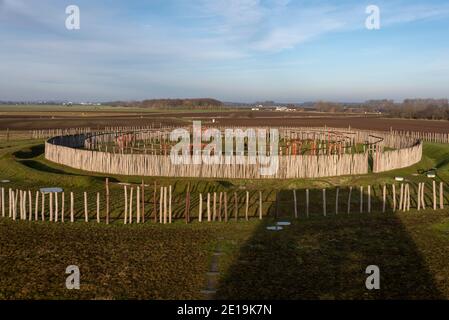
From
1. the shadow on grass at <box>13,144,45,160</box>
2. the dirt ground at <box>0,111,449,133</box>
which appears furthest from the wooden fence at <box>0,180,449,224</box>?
the dirt ground at <box>0,111,449,133</box>

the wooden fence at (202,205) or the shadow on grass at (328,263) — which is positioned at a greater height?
the wooden fence at (202,205)

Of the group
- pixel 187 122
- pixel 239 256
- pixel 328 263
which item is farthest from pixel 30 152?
pixel 187 122

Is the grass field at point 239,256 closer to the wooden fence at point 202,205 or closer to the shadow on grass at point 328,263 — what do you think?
the shadow on grass at point 328,263

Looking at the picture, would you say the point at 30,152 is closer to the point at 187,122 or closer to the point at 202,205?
the point at 202,205

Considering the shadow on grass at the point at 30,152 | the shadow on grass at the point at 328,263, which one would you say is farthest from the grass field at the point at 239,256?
the shadow on grass at the point at 30,152

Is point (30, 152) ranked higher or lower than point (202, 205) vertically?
higher

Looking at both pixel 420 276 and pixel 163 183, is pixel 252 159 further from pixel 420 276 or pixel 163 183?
pixel 420 276
